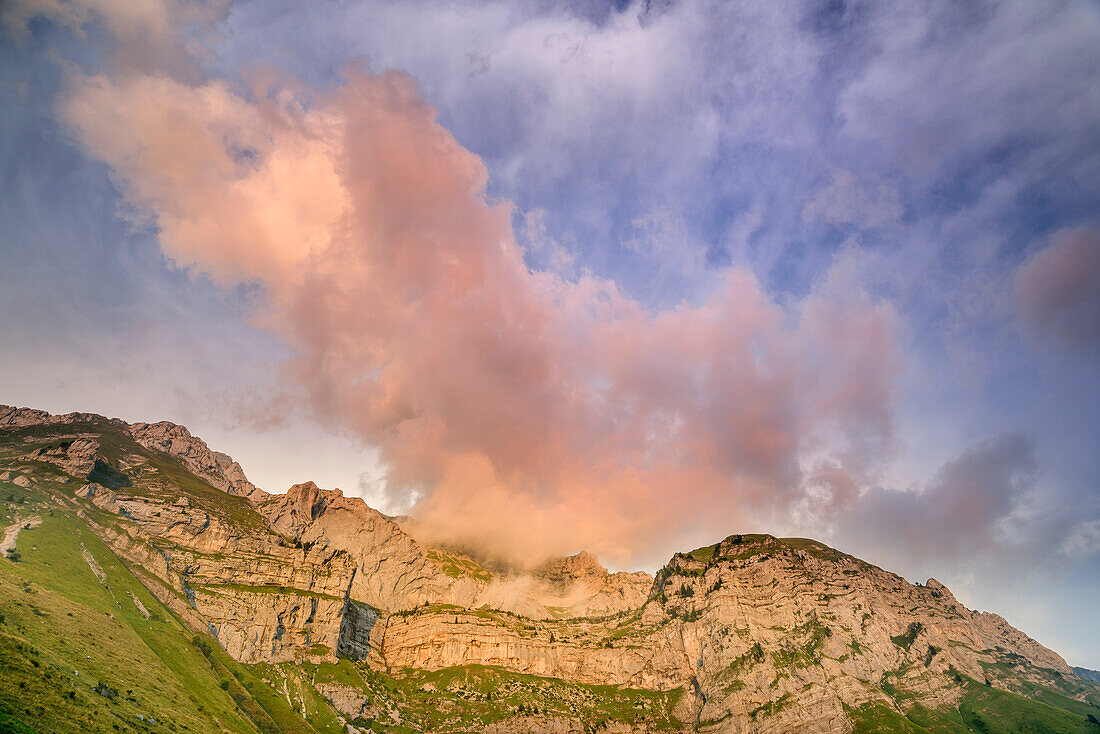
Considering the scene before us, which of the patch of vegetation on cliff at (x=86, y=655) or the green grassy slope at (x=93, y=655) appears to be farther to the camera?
the green grassy slope at (x=93, y=655)

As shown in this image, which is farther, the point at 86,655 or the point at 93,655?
the point at 93,655

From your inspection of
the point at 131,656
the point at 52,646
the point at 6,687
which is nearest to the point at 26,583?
the point at 131,656

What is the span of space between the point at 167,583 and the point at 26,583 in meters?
134

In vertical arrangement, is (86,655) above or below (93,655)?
below

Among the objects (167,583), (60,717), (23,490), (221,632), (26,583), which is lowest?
(60,717)

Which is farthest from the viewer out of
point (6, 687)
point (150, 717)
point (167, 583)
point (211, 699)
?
point (167, 583)

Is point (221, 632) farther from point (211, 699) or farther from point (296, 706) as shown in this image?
point (211, 699)

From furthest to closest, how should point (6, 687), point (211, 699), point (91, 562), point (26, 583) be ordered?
1. point (91, 562)
2. point (211, 699)
3. point (26, 583)
4. point (6, 687)

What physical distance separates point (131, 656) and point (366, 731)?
479ft

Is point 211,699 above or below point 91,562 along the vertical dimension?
below

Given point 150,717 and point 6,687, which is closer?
point 6,687

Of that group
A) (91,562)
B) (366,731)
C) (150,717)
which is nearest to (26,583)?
(150,717)

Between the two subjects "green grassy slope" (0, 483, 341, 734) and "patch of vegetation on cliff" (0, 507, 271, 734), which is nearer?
"patch of vegetation on cliff" (0, 507, 271, 734)

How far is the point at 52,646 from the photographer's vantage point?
66.0 metres
